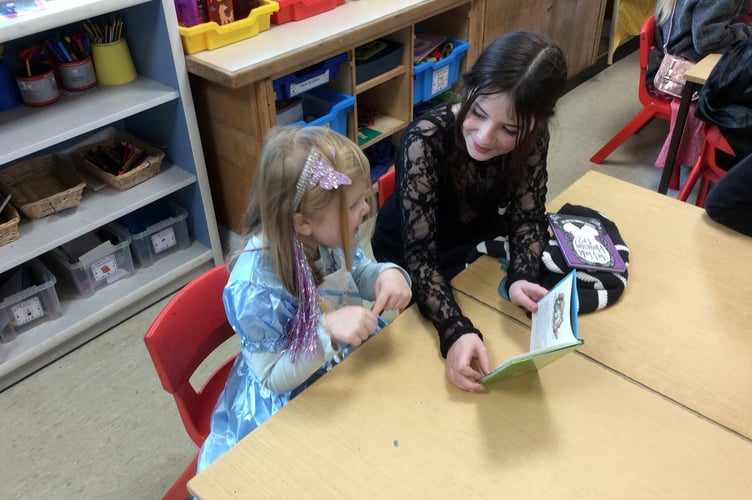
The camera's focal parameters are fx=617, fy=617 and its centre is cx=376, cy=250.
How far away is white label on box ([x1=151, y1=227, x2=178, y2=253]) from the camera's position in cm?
219

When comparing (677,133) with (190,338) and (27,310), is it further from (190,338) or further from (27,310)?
(27,310)

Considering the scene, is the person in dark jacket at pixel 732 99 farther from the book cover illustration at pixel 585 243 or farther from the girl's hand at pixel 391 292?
the girl's hand at pixel 391 292

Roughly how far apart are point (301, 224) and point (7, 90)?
4.26 ft

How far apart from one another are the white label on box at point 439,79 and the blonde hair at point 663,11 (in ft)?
3.16

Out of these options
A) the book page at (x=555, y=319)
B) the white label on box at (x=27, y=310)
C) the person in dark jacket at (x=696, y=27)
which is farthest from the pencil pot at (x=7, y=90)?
the person in dark jacket at (x=696, y=27)

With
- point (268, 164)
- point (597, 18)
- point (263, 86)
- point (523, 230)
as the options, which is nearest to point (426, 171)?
point (523, 230)

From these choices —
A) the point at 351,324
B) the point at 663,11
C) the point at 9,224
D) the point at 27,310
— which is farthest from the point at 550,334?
the point at 663,11

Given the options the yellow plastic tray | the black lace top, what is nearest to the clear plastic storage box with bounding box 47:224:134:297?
the yellow plastic tray

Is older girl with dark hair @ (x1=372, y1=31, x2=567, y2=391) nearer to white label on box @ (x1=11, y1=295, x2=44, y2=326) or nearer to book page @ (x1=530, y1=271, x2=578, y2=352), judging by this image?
book page @ (x1=530, y1=271, x2=578, y2=352)

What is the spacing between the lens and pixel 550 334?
3.04 feet

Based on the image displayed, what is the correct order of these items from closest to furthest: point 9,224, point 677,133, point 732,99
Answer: point 9,224
point 732,99
point 677,133

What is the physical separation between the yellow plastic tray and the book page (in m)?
1.34

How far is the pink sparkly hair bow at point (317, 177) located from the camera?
949 mm

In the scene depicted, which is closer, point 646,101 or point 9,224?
point 9,224
